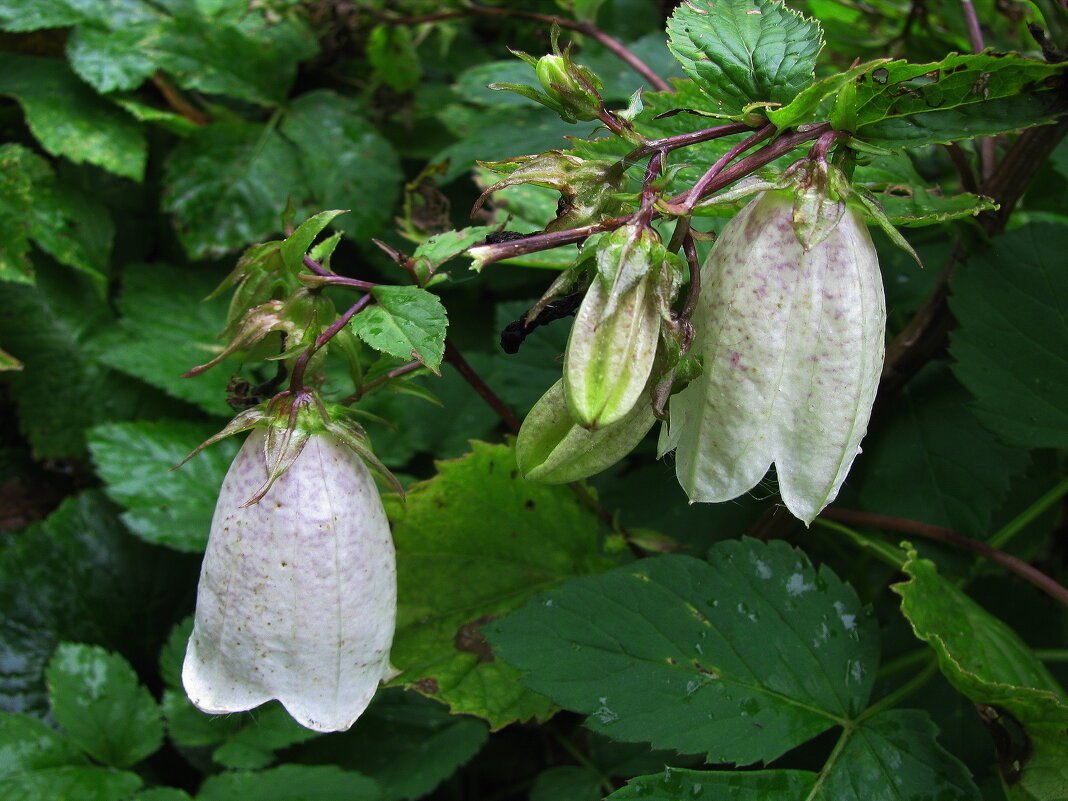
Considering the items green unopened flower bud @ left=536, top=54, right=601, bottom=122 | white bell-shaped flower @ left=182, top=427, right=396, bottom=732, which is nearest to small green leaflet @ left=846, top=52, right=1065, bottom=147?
green unopened flower bud @ left=536, top=54, right=601, bottom=122

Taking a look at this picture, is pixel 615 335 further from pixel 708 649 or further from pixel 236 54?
pixel 236 54

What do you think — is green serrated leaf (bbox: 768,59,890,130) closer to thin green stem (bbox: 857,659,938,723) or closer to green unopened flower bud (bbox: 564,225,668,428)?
green unopened flower bud (bbox: 564,225,668,428)

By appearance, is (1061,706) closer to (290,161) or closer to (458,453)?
(458,453)

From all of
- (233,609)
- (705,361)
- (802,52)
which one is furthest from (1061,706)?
(233,609)

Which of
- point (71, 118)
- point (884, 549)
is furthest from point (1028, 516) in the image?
point (71, 118)

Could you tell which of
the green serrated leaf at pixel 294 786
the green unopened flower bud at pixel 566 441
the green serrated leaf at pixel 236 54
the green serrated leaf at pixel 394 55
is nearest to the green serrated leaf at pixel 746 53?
the green unopened flower bud at pixel 566 441

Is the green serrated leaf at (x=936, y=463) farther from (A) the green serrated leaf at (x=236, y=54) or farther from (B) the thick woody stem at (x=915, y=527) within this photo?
(A) the green serrated leaf at (x=236, y=54)

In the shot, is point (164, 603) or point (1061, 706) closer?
point (1061, 706)
